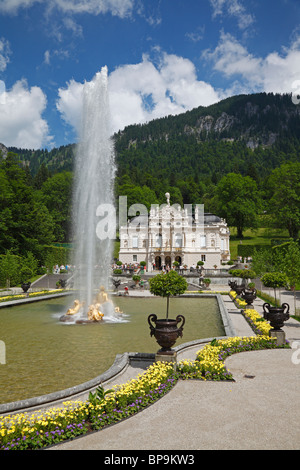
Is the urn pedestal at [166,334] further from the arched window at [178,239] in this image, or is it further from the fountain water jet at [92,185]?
the arched window at [178,239]

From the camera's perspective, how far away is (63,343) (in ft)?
42.7

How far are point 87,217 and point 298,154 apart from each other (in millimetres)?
156183

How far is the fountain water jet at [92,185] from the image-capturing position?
19750mm

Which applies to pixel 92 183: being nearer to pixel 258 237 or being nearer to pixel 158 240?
pixel 158 240

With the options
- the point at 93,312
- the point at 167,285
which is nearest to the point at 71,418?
the point at 167,285

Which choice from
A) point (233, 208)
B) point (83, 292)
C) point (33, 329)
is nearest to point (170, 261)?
point (233, 208)

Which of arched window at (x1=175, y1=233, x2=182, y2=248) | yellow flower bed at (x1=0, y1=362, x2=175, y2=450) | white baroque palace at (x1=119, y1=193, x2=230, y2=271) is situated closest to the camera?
yellow flower bed at (x1=0, y1=362, x2=175, y2=450)

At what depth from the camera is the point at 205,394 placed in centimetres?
750

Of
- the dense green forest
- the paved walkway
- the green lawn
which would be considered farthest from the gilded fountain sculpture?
the green lawn

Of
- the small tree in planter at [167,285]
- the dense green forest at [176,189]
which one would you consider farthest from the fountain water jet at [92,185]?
the dense green forest at [176,189]

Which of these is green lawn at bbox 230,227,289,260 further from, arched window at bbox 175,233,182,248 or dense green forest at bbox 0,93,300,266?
arched window at bbox 175,233,182,248

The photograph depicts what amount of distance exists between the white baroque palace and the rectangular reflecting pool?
40408mm

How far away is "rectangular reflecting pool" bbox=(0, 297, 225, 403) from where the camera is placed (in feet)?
29.1

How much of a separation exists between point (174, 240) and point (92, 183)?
4527 cm
